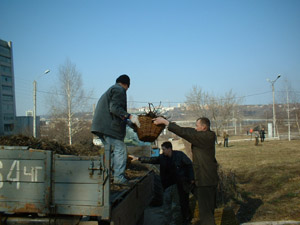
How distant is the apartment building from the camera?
3638 cm

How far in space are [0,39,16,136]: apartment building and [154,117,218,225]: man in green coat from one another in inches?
1389

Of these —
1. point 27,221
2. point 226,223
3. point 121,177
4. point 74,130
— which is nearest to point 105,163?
point 27,221

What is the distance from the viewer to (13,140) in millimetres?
5543

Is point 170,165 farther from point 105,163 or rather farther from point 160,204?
point 105,163

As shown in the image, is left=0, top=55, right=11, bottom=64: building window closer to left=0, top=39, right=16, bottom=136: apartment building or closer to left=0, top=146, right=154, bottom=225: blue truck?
left=0, top=39, right=16, bottom=136: apartment building

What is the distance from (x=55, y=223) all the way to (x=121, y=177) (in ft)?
5.19

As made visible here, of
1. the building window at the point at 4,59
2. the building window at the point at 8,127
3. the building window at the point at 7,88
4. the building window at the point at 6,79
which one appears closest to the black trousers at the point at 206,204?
the building window at the point at 8,127

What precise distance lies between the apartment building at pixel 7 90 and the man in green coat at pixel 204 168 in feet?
116

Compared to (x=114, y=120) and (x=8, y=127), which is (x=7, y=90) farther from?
(x=114, y=120)

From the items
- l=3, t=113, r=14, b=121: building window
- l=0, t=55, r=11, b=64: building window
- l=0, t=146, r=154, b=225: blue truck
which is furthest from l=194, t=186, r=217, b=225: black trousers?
l=0, t=55, r=11, b=64: building window

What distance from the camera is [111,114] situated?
15.4ft

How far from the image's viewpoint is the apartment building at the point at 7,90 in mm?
36375

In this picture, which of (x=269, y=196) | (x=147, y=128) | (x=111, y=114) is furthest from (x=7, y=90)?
(x=147, y=128)

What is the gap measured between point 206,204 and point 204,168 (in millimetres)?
487
